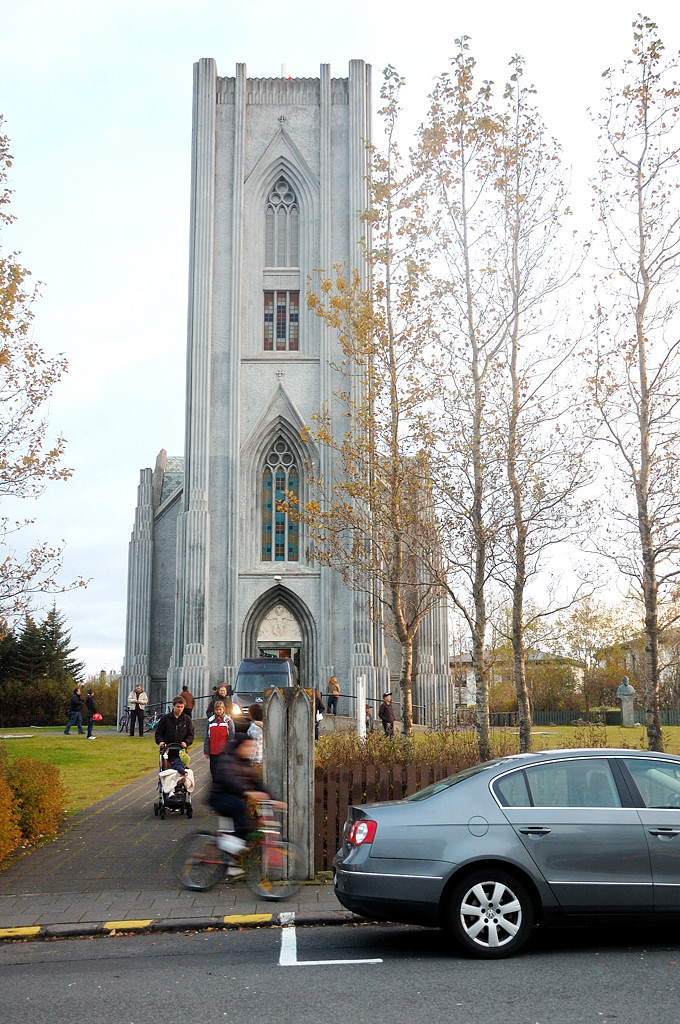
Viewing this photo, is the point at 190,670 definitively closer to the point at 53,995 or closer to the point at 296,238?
the point at 296,238

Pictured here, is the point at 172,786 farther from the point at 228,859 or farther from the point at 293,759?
the point at 228,859

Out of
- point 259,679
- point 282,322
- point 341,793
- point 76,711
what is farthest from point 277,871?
point 282,322

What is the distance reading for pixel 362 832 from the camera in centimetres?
725

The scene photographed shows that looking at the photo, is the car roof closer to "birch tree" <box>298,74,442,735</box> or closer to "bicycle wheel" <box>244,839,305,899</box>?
"bicycle wheel" <box>244,839,305,899</box>

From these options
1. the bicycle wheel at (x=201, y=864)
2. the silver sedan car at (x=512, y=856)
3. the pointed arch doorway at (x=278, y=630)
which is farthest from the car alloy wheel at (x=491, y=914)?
the pointed arch doorway at (x=278, y=630)

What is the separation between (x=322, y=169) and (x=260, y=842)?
3346 cm

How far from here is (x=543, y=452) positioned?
15.9m

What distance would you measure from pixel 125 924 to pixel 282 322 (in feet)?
106

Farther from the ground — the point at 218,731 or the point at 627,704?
the point at 627,704

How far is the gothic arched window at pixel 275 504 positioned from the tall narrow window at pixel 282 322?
3.67 metres

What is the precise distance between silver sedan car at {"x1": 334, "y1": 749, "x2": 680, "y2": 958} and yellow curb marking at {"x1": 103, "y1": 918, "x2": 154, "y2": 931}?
1.88m

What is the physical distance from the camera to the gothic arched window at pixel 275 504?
37469mm

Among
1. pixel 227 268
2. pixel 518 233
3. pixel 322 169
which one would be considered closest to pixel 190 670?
pixel 227 268

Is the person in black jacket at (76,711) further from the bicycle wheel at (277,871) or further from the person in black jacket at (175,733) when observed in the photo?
the bicycle wheel at (277,871)
